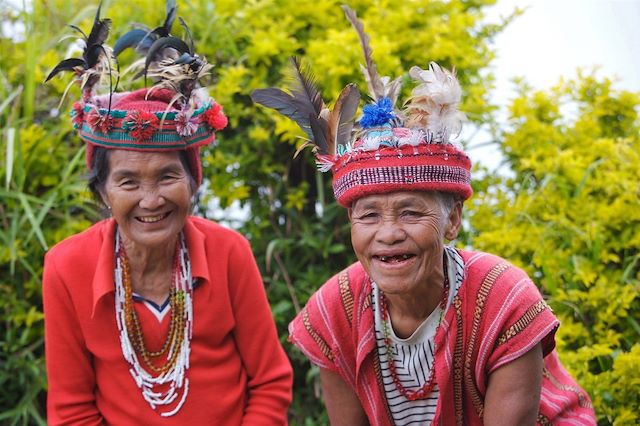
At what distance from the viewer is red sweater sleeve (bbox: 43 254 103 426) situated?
3238 mm

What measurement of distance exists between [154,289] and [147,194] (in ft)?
1.33

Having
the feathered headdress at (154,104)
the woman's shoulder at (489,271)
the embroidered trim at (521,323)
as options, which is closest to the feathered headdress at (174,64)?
the feathered headdress at (154,104)

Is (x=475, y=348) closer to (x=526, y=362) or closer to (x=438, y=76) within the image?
(x=526, y=362)

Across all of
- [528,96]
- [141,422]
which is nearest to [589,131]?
[528,96]

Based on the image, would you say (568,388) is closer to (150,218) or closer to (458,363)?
(458,363)

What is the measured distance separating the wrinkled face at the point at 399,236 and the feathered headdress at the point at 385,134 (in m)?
0.04

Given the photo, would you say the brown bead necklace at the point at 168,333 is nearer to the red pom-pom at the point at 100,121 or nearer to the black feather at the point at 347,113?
the red pom-pom at the point at 100,121

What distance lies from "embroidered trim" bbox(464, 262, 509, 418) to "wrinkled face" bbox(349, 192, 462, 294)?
182 millimetres

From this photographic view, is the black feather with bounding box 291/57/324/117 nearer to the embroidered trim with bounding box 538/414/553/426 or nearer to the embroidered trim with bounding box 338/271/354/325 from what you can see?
the embroidered trim with bounding box 338/271/354/325

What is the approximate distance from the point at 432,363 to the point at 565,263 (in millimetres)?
1085

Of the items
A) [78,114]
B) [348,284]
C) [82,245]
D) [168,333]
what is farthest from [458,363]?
[78,114]

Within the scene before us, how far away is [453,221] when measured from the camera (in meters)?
2.78

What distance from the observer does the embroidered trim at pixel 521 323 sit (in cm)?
266

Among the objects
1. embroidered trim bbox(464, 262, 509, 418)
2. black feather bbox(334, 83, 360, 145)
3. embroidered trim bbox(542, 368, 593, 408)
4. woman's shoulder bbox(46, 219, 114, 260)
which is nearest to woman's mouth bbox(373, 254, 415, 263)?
embroidered trim bbox(464, 262, 509, 418)
